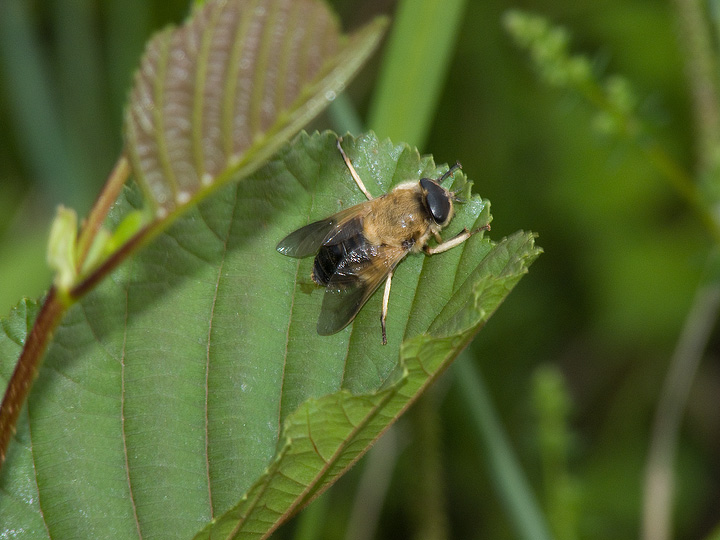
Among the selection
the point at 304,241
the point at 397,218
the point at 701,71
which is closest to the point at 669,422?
the point at 701,71

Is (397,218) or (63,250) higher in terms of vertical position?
(63,250)

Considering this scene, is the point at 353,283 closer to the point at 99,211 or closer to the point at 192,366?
the point at 192,366

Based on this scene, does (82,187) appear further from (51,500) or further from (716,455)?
(716,455)

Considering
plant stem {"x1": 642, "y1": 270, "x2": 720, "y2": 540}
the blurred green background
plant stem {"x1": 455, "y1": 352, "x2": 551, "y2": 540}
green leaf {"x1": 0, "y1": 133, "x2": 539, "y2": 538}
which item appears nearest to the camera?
green leaf {"x1": 0, "y1": 133, "x2": 539, "y2": 538}

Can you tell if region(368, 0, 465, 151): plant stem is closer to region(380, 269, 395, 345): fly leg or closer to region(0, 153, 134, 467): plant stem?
region(380, 269, 395, 345): fly leg

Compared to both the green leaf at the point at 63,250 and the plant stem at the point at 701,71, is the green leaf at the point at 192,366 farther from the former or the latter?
the plant stem at the point at 701,71

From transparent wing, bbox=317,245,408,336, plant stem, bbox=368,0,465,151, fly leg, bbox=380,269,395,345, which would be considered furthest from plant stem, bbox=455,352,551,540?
plant stem, bbox=368,0,465,151

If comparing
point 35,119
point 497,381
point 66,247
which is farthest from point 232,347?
point 497,381
